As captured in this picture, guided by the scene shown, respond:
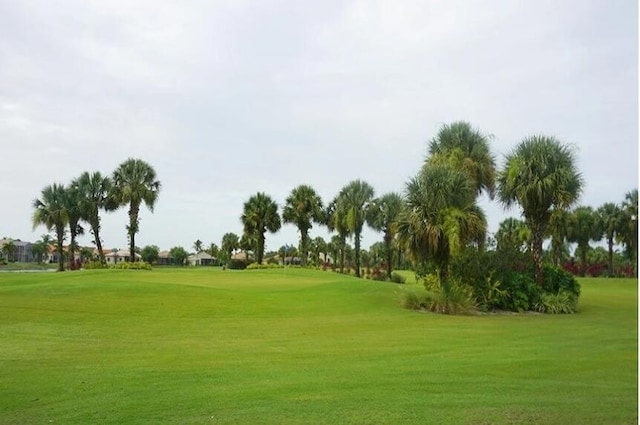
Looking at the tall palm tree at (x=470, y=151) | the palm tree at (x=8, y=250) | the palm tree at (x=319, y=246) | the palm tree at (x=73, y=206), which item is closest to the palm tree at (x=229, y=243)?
the palm tree at (x=319, y=246)

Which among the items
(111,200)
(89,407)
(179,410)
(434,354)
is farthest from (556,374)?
(111,200)

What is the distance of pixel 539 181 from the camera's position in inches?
1131

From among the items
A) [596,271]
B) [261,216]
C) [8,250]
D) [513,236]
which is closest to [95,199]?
[261,216]

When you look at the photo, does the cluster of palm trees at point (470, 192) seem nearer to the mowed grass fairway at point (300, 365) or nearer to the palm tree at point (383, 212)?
the mowed grass fairway at point (300, 365)

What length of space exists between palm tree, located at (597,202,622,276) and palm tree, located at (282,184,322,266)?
1232 inches

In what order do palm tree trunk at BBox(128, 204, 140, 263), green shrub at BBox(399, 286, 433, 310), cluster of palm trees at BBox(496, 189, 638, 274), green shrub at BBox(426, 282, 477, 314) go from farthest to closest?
cluster of palm trees at BBox(496, 189, 638, 274)
palm tree trunk at BBox(128, 204, 140, 263)
green shrub at BBox(399, 286, 433, 310)
green shrub at BBox(426, 282, 477, 314)

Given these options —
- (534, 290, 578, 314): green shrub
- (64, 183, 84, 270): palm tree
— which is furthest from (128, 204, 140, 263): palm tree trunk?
(534, 290, 578, 314): green shrub

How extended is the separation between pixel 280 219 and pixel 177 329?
4822 cm

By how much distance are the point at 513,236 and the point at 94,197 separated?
3770 centimetres

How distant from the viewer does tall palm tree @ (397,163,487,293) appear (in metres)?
26.4

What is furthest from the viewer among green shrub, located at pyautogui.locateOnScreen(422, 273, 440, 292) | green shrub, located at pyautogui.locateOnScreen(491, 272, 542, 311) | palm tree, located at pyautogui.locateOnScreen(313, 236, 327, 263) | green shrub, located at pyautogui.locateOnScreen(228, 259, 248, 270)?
palm tree, located at pyautogui.locateOnScreen(313, 236, 327, 263)

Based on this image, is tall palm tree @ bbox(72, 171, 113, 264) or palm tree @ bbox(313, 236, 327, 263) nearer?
tall palm tree @ bbox(72, 171, 113, 264)

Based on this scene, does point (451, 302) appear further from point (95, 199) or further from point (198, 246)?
point (198, 246)

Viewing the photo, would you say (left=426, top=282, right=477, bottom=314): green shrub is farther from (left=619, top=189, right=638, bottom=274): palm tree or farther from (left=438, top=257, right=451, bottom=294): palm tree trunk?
(left=619, top=189, right=638, bottom=274): palm tree
